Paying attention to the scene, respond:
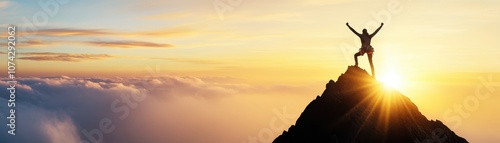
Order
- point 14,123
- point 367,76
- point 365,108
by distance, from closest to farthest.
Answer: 1. point 365,108
2. point 367,76
3. point 14,123

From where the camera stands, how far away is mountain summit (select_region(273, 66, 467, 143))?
31766mm

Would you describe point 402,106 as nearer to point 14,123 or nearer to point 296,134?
point 296,134

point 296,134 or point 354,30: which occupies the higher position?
point 354,30

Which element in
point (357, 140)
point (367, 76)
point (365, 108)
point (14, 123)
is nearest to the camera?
point (357, 140)

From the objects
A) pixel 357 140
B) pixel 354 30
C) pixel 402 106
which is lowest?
pixel 357 140

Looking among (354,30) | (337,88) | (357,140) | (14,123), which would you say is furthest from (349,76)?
(14,123)

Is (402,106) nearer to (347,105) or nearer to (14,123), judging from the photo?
(347,105)

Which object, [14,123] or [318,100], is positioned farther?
[14,123]

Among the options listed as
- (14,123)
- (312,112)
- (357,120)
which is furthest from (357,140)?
(14,123)

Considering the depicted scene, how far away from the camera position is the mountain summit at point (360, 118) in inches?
1251

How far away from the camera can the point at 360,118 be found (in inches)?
1272

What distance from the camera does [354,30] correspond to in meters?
35.8

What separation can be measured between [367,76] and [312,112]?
5.08 m

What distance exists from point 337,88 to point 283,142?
5784 mm
